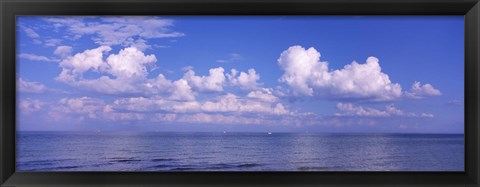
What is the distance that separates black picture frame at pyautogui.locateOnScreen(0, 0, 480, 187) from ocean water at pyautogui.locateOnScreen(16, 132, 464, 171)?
620 cm

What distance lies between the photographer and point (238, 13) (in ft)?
4.46

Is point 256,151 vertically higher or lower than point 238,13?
lower

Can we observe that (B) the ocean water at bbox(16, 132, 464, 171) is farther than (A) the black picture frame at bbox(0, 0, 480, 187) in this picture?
Yes

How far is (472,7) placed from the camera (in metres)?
1.34

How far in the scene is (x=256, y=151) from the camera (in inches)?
340

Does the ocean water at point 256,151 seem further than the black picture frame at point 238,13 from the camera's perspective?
Yes

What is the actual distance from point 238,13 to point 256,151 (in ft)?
24.3

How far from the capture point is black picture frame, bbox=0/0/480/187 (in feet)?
4.38

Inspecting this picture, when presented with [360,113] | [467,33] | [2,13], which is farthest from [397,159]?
[2,13]

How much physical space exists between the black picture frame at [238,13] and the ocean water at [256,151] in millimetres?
6196

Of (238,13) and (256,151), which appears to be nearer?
(238,13)

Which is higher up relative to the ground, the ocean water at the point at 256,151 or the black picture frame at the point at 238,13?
the black picture frame at the point at 238,13

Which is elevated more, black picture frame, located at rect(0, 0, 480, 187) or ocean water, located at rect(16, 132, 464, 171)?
black picture frame, located at rect(0, 0, 480, 187)

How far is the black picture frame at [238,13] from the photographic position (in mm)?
1334
